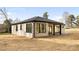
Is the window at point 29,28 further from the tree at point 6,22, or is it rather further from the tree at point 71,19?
the tree at point 71,19

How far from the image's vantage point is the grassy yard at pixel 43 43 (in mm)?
3260

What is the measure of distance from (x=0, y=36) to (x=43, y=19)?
0.80m

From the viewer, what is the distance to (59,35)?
3.31 m

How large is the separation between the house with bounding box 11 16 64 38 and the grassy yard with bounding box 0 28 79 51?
9 centimetres

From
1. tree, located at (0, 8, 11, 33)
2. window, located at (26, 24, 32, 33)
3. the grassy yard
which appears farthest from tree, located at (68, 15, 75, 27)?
tree, located at (0, 8, 11, 33)

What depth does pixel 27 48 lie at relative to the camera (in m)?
3.26

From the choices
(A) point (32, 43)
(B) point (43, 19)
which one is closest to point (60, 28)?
(B) point (43, 19)

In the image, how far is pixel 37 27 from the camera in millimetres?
3285

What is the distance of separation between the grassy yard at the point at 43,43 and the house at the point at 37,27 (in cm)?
9

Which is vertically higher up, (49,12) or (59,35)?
(49,12)

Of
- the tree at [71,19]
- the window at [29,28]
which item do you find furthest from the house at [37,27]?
the tree at [71,19]
